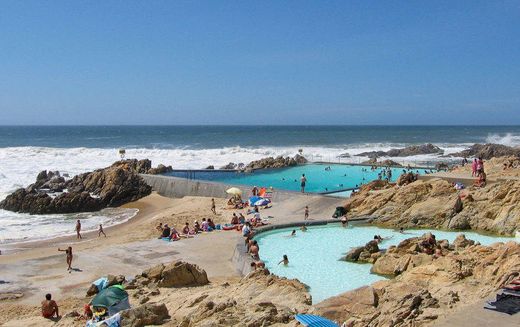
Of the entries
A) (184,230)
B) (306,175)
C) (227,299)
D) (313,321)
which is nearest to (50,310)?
(227,299)

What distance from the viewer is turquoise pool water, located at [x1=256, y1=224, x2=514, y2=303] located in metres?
12.7

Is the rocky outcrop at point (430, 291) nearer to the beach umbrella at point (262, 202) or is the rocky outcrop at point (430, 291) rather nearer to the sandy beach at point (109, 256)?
the sandy beach at point (109, 256)

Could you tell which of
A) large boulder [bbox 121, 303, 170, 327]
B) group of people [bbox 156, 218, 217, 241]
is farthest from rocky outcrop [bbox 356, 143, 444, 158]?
large boulder [bbox 121, 303, 170, 327]

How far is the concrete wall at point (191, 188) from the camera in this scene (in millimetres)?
25391

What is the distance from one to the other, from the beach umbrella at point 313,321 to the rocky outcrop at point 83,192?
23.7 meters

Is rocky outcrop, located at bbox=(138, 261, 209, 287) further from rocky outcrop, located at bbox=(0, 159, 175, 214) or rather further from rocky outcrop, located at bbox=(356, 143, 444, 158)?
rocky outcrop, located at bbox=(356, 143, 444, 158)

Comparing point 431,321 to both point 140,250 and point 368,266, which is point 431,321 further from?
point 140,250

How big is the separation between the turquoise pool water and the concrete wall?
19.6ft

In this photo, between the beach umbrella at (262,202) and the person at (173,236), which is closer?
the person at (173,236)

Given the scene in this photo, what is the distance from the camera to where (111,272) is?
14555mm

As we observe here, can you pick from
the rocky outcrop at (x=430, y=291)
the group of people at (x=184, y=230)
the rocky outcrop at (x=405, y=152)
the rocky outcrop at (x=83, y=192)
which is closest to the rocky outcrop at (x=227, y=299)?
the rocky outcrop at (x=430, y=291)

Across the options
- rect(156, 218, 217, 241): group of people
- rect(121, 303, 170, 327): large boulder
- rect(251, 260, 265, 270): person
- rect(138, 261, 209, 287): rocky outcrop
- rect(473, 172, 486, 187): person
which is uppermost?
rect(473, 172, 486, 187): person

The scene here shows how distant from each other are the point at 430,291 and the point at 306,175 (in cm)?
2790

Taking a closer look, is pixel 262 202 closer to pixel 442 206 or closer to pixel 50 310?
pixel 442 206
